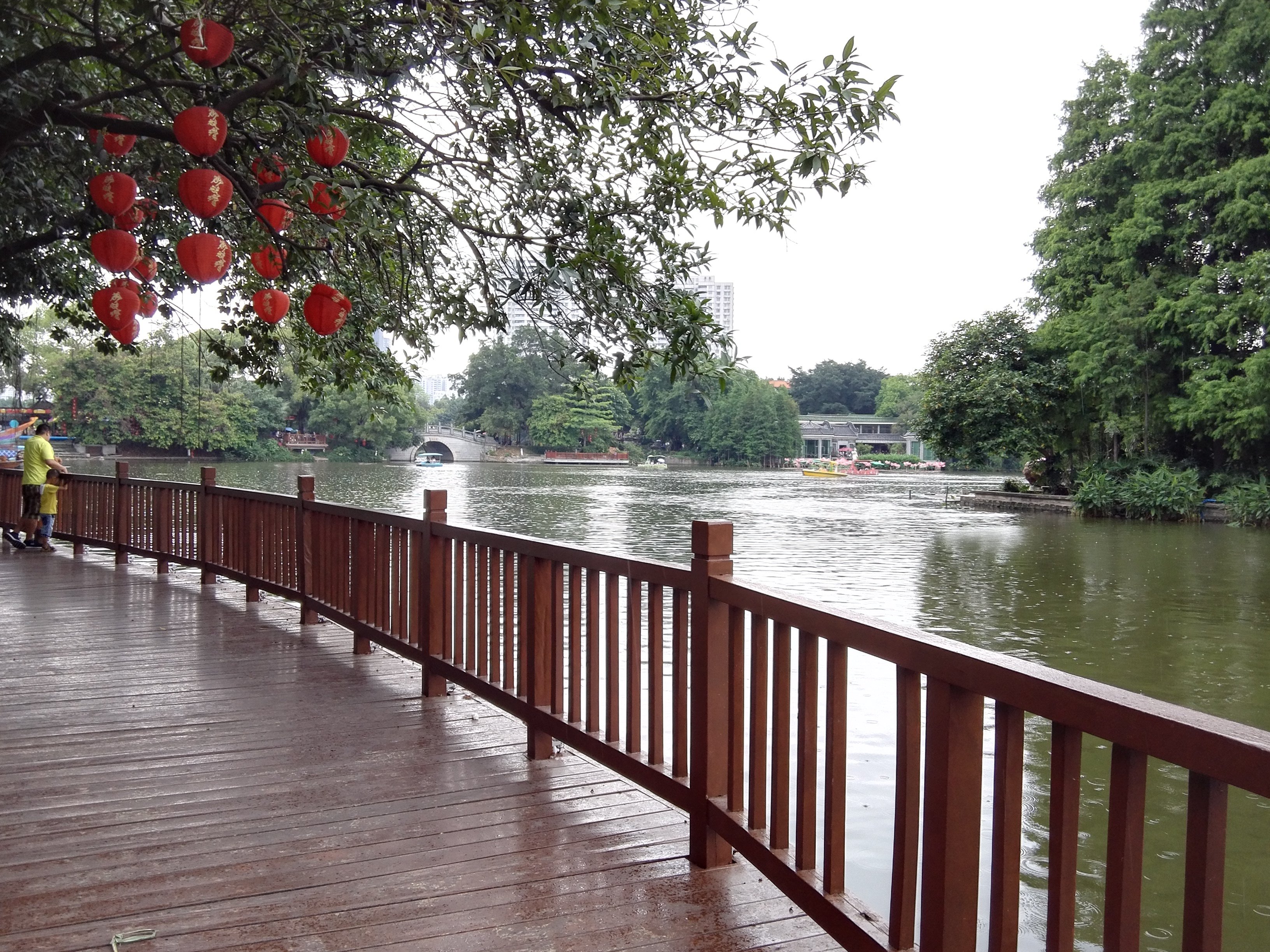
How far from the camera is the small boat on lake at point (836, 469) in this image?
57.2m

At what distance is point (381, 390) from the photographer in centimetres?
882

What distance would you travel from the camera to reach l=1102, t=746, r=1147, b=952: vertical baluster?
1479 millimetres

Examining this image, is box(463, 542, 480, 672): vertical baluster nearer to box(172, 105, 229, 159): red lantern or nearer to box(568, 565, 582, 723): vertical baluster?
box(568, 565, 582, 723): vertical baluster

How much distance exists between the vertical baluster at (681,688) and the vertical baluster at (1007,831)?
1119 mm

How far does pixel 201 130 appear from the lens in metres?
4.12

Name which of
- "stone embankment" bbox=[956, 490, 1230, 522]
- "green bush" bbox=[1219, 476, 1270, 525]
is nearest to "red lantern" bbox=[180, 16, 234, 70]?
"green bush" bbox=[1219, 476, 1270, 525]

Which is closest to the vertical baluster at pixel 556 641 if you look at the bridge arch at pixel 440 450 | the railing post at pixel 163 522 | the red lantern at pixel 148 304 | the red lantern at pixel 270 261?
the red lantern at pixel 270 261

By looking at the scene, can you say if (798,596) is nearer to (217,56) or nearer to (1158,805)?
(217,56)

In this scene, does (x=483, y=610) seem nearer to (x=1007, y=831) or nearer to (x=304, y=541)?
(x=304, y=541)

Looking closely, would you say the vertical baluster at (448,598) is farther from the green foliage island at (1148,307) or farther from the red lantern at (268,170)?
the green foliage island at (1148,307)

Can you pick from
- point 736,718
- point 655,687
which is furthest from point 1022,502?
point 736,718

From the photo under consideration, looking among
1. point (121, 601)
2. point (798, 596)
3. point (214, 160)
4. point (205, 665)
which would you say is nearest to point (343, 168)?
point (214, 160)

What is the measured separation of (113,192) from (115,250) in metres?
0.33

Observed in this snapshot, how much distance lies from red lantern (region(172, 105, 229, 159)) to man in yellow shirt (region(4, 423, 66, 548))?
682cm
